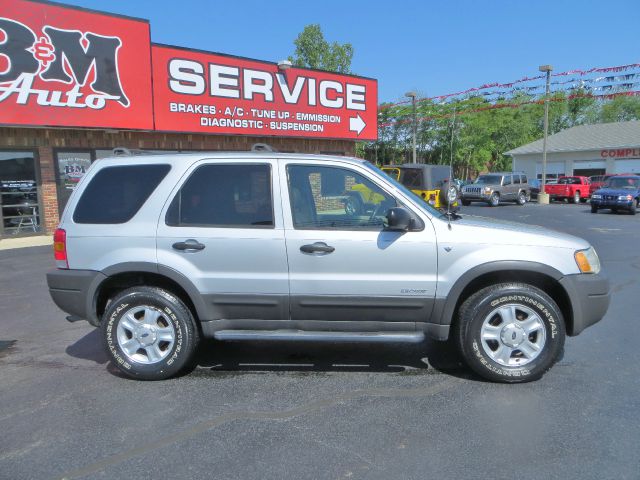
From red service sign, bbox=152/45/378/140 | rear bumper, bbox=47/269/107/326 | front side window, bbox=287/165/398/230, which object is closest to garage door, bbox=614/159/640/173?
red service sign, bbox=152/45/378/140

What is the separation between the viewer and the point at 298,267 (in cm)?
397

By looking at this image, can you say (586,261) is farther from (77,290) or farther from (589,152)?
(589,152)

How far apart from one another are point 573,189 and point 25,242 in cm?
2774

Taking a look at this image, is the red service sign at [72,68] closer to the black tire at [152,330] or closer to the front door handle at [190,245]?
the black tire at [152,330]

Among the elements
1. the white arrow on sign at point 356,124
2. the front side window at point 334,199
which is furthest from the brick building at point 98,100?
the front side window at point 334,199

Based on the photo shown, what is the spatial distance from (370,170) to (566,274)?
1.72 metres

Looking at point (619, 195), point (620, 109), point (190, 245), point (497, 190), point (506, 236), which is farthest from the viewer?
point (620, 109)

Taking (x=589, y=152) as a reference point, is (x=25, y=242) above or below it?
below

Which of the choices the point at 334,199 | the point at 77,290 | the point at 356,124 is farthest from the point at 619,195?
the point at 77,290

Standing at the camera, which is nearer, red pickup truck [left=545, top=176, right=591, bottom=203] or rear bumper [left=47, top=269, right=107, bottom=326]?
rear bumper [left=47, top=269, right=107, bottom=326]

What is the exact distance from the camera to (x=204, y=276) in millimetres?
4039

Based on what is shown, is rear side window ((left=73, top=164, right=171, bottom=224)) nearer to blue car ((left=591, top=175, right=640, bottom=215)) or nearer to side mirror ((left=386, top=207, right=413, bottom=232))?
side mirror ((left=386, top=207, right=413, bottom=232))

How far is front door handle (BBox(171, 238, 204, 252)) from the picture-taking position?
158 inches

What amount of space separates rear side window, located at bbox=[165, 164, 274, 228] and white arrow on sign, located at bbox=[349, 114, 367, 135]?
1519cm
